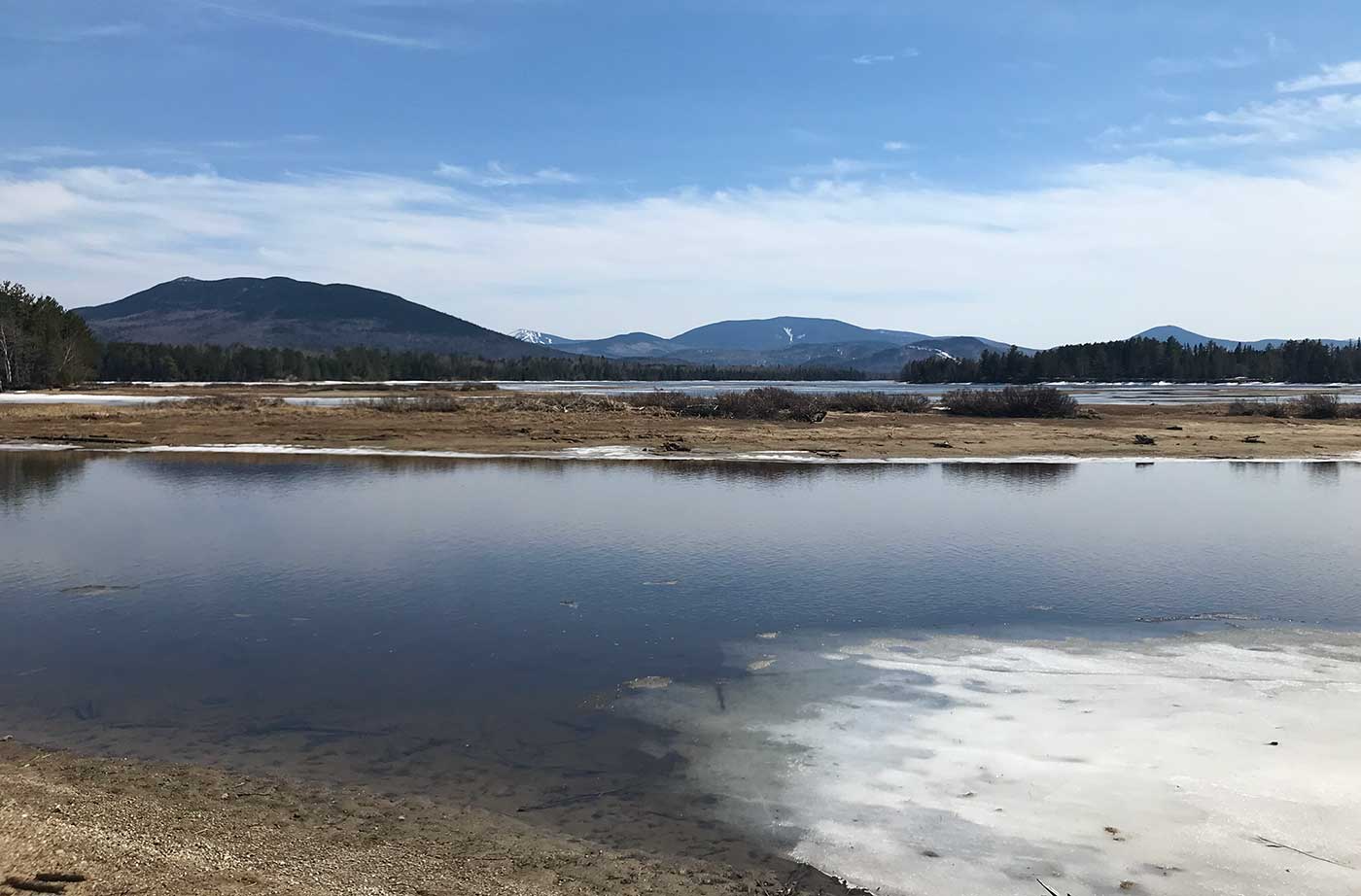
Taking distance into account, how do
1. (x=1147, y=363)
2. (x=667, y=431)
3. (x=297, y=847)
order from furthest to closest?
1. (x=1147, y=363)
2. (x=667, y=431)
3. (x=297, y=847)

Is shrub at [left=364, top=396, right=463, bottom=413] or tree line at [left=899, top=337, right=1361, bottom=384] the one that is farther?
tree line at [left=899, top=337, right=1361, bottom=384]

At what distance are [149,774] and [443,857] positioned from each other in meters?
3.36

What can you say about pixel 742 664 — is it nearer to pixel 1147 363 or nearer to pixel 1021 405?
pixel 1021 405

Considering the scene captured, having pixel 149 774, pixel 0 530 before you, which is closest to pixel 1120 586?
pixel 149 774

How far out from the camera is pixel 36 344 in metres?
93.2

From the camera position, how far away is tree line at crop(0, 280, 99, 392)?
9156cm

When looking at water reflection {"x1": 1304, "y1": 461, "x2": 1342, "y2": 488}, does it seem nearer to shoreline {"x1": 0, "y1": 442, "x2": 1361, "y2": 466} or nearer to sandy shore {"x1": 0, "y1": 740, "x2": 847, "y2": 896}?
shoreline {"x1": 0, "y1": 442, "x2": 1361, "y2": 466}

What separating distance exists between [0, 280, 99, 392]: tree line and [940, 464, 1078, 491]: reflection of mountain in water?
89.5m

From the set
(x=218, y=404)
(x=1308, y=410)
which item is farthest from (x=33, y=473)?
(x=1308, y=410)

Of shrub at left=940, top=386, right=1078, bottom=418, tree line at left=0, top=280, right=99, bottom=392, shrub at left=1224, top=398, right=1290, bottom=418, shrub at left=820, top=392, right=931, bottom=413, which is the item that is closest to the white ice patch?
shrub at left=940, top=386, right=1078, bottom=418

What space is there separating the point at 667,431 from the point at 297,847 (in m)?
42.6

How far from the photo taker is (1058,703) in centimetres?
1130

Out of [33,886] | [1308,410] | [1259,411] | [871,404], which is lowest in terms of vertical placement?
[33,886]

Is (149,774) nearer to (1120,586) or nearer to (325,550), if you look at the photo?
(325,550)
